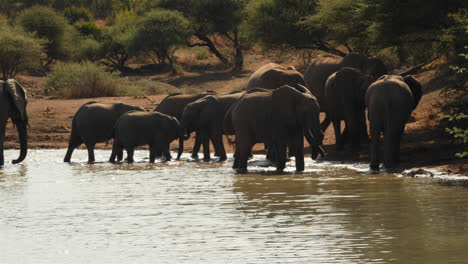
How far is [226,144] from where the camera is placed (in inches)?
772

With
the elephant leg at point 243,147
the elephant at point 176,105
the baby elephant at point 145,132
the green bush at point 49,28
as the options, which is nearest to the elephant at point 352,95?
the elephant leg at point 243,147

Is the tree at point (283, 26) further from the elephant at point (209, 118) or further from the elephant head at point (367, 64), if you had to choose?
the elephant at point (209, 118)

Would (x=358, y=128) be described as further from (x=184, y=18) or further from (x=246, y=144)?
(x=184, y=18)

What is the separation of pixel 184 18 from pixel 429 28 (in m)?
26.2

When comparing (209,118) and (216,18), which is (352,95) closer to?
(209,118)

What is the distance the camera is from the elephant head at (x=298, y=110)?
496 inches

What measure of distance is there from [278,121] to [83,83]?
15105 millimetres

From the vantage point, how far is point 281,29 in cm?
3012

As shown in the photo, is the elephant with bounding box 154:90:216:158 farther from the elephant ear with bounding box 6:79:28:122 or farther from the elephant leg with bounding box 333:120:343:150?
the elephant ear with bounding box 6:79:28:122

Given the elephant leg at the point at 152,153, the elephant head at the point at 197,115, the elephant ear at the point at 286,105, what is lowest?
the elephant leg at the point at 152,153

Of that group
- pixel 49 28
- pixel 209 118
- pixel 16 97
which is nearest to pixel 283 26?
pixel 209 118

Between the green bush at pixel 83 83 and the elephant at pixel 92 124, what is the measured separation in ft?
31.4

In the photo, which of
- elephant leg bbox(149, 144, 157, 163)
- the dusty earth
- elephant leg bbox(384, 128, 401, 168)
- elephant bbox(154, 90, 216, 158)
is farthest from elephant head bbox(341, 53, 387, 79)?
elephant leg bbox(149, 144, 157, 163)

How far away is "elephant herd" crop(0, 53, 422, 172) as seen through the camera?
1271cm
